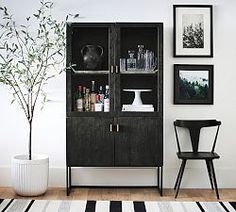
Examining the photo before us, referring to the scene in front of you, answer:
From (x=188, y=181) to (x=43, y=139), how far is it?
1585 millimetres

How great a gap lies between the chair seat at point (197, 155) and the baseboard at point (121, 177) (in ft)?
0.98

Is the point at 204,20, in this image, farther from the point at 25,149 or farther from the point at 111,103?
the point at 25,149

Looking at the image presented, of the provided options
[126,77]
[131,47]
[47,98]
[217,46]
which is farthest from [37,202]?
[217,46]

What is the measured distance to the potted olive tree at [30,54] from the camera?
4688 millimetres

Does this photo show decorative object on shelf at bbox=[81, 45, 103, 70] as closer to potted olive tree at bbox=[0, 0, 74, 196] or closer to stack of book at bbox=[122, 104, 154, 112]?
potted olive tree at bbox=[0, 0, 74, 196]

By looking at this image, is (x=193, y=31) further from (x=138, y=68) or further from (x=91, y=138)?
(x=91, y=138)

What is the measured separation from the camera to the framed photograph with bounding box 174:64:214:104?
16.0 ft

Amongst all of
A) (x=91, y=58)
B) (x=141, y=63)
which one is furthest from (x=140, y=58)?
(x=91, y=58)

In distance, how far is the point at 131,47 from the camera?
480cm

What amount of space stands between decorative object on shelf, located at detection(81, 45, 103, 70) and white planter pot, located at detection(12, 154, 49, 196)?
102 cm

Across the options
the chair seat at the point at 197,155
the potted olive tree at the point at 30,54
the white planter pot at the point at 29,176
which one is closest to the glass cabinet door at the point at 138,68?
the chair seat at the point at 197,155

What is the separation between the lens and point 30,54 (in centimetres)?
462

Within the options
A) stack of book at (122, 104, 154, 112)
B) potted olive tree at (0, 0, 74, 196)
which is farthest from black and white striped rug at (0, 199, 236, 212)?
stack of book at (122, 104, 154, 112)

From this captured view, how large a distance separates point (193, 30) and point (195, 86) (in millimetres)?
580
